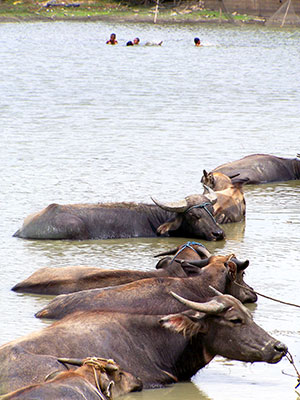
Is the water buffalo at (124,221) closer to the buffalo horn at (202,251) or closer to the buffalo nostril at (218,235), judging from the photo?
the buffalo nostril at (218,235)

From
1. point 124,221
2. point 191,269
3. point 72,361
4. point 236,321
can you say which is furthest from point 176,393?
point 124,221

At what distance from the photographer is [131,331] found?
571cm

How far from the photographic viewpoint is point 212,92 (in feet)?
77.2

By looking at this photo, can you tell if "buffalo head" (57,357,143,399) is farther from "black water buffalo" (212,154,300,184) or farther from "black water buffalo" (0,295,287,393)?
"black water buffalo" (212,154,300,184)

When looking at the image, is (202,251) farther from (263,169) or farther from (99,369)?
(263,169)

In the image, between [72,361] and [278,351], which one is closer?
[72,361]

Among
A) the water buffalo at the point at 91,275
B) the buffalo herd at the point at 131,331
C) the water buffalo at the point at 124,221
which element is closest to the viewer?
the buffalo herd at the point at 131,331

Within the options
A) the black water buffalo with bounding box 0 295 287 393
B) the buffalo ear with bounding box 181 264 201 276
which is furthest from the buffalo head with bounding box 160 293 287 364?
the buffalo ear with bounding box 181 264 201 276

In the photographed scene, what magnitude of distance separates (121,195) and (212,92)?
42.3 feet

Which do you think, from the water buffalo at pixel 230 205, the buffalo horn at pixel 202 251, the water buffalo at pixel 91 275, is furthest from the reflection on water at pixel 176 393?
the water buffalo at pixel 230 205

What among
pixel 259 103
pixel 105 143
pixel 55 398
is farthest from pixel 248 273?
pixel 259 103

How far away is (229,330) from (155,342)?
475mm

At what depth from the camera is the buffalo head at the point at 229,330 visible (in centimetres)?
549

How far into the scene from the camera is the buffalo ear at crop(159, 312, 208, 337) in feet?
18.0
